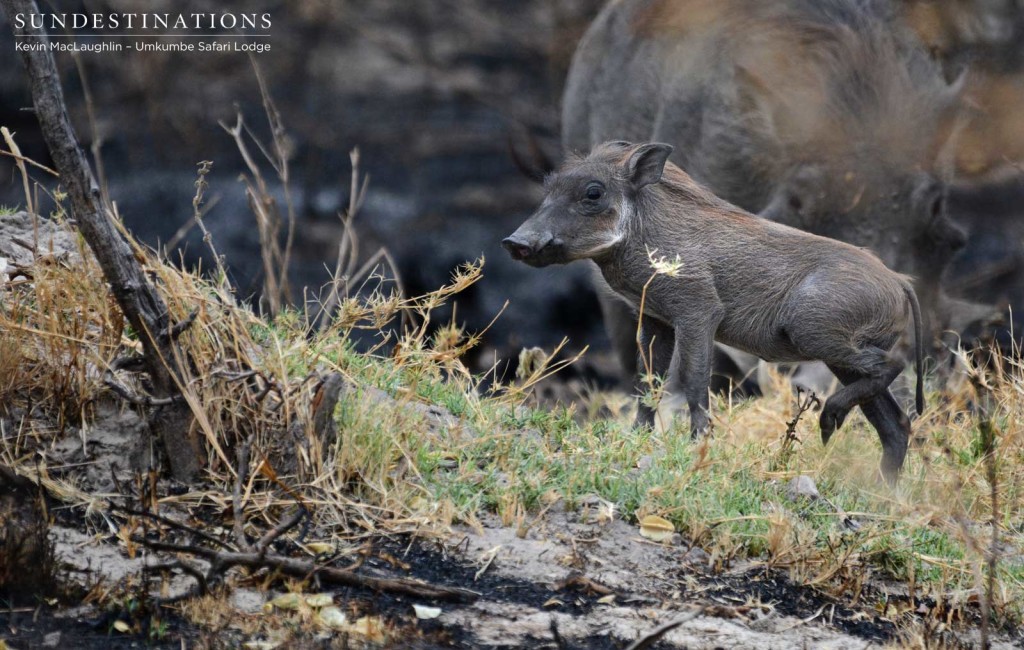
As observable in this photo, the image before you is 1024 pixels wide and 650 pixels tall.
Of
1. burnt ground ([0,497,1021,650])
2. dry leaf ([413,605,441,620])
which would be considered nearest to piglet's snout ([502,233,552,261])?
burnt ground ([0,497,1021,650])

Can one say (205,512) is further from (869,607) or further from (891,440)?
(891,440)

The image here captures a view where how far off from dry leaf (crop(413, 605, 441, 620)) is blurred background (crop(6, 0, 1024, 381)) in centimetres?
590

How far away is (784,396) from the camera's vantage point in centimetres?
570

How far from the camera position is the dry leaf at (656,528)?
370 centimetres

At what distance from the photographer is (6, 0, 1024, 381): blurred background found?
977 centimetres

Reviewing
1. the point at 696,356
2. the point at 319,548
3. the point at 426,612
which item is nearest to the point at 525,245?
the point at 696,356

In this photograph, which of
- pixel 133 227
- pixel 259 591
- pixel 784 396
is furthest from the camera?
pixel 133 227

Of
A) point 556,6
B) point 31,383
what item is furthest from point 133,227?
point 31,383

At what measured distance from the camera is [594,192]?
421 centimetres

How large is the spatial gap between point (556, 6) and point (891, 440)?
7247 mm

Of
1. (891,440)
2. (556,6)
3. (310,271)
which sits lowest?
(310,271)

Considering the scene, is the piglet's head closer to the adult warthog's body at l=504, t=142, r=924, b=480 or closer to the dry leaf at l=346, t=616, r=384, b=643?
the adult warthog's body at l=504, t=142, r=924, b=480

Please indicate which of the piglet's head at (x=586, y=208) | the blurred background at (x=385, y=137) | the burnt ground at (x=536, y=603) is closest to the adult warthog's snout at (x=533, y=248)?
the piglet's head at (x=586, y=208)

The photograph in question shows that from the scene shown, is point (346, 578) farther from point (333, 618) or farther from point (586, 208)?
point (586, 208)
